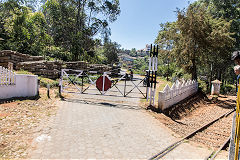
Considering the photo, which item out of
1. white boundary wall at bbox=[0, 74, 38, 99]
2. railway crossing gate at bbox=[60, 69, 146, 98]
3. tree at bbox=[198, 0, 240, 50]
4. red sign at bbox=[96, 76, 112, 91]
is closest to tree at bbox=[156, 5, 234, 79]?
railway crossing gate at bbox=[60, 69, 146, 98]

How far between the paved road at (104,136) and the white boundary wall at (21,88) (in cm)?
213

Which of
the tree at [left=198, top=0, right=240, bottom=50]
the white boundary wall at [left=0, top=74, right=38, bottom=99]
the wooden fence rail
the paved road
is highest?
the tree at [left=198, top=0, right=240, bottom=50]

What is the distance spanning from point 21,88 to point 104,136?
18.6 feet

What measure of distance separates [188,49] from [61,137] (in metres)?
15.4

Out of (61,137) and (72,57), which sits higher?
(72,57)

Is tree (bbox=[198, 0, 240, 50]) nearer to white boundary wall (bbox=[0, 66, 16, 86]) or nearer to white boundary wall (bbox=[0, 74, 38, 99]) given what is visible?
white boundary wall (bbox=[0, 74, 38, 99])

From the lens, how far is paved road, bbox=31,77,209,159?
4247 mm

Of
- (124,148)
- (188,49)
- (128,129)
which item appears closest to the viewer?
(124,148)

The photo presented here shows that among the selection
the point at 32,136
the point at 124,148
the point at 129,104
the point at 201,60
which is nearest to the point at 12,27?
the point at 129,104

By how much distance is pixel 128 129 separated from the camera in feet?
19.8

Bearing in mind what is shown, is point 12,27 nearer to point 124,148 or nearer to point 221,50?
point 124,148

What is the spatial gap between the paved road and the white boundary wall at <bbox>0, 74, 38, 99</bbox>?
83.8 inches

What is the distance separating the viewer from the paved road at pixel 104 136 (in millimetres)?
4247

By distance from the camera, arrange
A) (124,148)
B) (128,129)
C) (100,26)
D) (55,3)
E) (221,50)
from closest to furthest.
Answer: (124,148) → (128,129) → (221,50) → (55,3) → (100,26)
